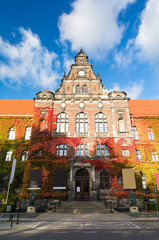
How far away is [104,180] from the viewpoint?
19.8 m

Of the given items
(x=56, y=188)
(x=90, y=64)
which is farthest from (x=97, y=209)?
(x=90, y=64)

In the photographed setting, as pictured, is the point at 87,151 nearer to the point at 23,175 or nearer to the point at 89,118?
the point at 89,118

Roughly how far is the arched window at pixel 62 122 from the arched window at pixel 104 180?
310 inches

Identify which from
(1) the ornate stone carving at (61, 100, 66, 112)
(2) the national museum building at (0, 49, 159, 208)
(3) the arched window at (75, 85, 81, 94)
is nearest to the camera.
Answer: (2) the national museum building at (0, 49, 159, 208)

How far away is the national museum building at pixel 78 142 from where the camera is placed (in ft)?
63.4

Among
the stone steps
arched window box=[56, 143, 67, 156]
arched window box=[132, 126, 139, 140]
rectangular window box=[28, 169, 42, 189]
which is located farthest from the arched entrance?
arched window box=[132, 126, 139, 140]

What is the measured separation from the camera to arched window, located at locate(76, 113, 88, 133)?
2256cm

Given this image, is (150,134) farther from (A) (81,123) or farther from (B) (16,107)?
(B) (16,107)

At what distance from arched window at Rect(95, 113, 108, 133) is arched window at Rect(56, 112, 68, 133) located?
456 centimetres

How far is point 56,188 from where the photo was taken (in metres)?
18.9

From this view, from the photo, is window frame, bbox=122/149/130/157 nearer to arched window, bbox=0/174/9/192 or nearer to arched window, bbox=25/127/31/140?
arched window, bbox=25/127/31/140

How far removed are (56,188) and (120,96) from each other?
16.3 meters

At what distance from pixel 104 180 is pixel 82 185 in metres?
2.90

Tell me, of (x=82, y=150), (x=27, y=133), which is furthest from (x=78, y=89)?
(x=27, y=133)
